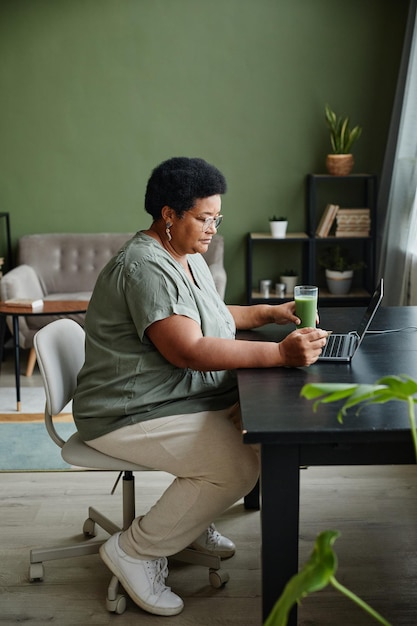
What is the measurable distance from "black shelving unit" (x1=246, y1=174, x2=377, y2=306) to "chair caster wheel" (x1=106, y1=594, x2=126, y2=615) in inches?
130

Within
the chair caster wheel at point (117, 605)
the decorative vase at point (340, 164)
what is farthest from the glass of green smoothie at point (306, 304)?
the decorative vase at point (340, 164)

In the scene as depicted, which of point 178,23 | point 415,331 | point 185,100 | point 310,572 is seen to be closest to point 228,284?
point 185,100

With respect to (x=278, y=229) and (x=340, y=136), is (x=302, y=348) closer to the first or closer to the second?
(x=278, y=229)

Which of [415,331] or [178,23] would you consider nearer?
[415,331]

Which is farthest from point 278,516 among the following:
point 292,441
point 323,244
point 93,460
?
point 323,244

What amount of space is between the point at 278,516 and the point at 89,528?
42.5 inches

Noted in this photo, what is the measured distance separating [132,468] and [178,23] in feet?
12.7

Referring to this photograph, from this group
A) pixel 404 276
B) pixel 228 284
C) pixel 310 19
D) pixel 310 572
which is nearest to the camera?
pixel 310 572

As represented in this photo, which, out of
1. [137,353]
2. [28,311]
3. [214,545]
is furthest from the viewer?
[28,311]

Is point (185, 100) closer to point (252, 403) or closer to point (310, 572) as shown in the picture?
point (252, 403)

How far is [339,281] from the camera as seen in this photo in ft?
17.5

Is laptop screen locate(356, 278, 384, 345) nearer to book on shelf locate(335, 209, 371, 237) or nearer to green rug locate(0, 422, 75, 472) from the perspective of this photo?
green rug locate(0, 422, 75, 472)

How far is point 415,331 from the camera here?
2529 mm

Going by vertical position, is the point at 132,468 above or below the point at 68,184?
below
